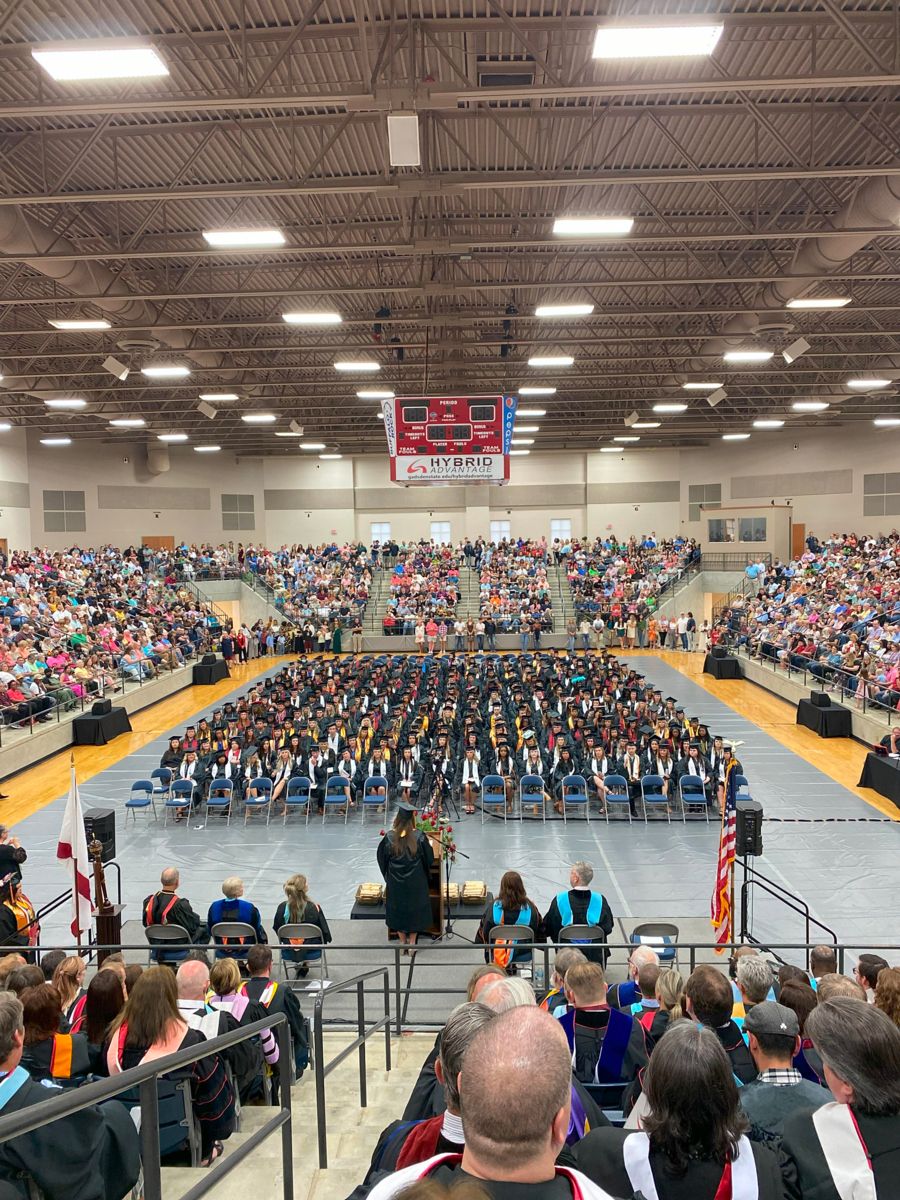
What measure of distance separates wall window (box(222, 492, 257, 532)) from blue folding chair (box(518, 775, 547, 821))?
114 feet

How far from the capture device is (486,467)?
64.5 feet

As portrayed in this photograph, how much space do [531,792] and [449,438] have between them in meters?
8.42

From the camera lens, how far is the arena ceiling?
9.19 metres

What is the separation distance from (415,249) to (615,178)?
399cm

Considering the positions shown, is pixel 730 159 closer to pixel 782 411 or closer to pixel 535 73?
pixel 535 73

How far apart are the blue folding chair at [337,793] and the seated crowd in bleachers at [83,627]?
8.29 metres

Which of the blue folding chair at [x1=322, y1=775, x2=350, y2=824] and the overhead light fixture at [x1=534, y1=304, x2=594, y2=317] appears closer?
the blue folding chair at [x1=322, y1=775, x2=350, y2=824]

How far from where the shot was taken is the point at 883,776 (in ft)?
51.8

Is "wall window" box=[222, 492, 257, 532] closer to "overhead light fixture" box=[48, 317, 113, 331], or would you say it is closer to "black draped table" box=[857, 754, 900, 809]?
"overhead light fixture" box=[48, 317, 113, 331]

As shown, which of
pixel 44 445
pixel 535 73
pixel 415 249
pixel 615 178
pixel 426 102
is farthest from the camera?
pixel 44 445

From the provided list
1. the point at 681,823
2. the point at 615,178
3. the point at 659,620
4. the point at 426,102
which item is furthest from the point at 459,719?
the point at 659,620

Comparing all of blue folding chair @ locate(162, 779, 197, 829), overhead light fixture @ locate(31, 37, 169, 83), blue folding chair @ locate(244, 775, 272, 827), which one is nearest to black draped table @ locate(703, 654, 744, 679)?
blue folding chair @ locate(244, 775, 272, 827)

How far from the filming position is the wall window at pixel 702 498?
152 ft

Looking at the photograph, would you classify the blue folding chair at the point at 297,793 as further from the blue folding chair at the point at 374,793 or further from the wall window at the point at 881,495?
the wall window at the point at 881,495
